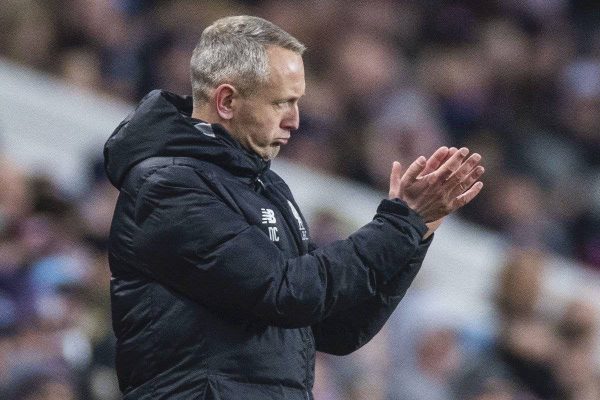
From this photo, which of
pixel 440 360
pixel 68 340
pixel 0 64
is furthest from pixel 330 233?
pixel 0 64

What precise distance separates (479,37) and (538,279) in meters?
3.15

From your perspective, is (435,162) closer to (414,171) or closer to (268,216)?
(414,171)

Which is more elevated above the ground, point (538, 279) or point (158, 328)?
point (158, 328)

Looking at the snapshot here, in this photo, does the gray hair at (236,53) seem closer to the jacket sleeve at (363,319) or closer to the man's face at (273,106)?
the man's face at (273,106)

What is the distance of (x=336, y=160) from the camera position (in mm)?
8367

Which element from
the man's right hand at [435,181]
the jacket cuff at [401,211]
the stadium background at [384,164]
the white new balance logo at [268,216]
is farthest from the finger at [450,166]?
the stadium background at [384,164]

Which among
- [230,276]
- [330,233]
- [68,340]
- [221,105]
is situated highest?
[221,105]

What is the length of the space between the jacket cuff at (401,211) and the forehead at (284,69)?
33cm

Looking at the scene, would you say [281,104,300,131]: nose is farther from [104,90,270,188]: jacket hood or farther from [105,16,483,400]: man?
[104,90,270,188]: jacket hood

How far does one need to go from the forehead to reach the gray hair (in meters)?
0.01

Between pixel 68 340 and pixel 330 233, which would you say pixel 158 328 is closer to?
pixel 68 340

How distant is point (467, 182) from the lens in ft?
11.2

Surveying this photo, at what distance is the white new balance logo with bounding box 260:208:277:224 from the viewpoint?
133 inches

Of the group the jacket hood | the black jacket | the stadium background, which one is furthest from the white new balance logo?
the stadium background
